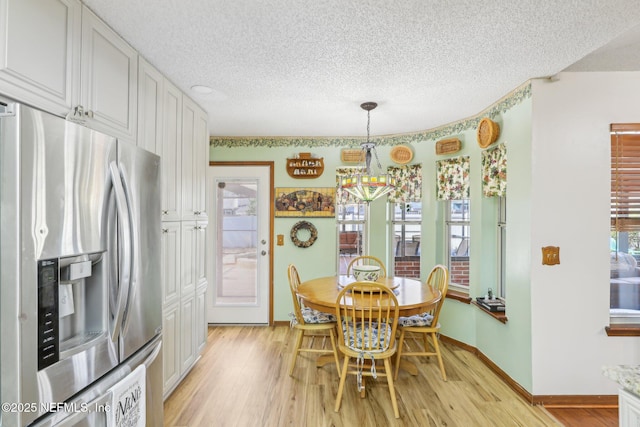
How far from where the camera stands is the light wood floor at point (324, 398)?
7.15 ft

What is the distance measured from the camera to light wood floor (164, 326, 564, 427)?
2.18 meters

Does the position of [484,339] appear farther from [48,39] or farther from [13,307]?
[48,39]

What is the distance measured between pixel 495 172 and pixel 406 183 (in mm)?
1180

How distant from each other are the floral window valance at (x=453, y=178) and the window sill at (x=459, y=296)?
102 centimetres

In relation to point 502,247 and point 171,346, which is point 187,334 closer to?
point 171,346

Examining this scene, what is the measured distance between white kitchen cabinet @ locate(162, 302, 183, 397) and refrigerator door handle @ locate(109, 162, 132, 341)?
3.12 ft

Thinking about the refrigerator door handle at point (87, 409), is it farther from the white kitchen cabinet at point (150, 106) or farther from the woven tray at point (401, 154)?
the woven tray at point (401, 154)

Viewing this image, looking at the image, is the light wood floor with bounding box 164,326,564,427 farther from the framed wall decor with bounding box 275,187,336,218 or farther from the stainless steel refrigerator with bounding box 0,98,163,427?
the framed wall decor with bounding box 275,187,336,218

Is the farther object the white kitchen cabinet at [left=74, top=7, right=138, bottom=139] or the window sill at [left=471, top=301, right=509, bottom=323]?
the window sill at [left=471, top=301, right=509, bottom=323]

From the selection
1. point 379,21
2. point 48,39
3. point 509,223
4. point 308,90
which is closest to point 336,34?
point 379,21

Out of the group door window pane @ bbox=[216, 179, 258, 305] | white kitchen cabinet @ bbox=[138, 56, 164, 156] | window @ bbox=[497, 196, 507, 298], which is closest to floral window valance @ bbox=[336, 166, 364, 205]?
door window pane @ bbox=[216, 179, 258, 305]

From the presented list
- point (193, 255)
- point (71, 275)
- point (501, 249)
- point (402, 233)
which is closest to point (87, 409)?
point (71, 275)

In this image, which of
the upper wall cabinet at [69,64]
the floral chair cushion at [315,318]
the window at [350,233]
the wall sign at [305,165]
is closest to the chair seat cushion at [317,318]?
the floral chair cushion at [315,318]

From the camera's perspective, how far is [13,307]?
0.99 m
